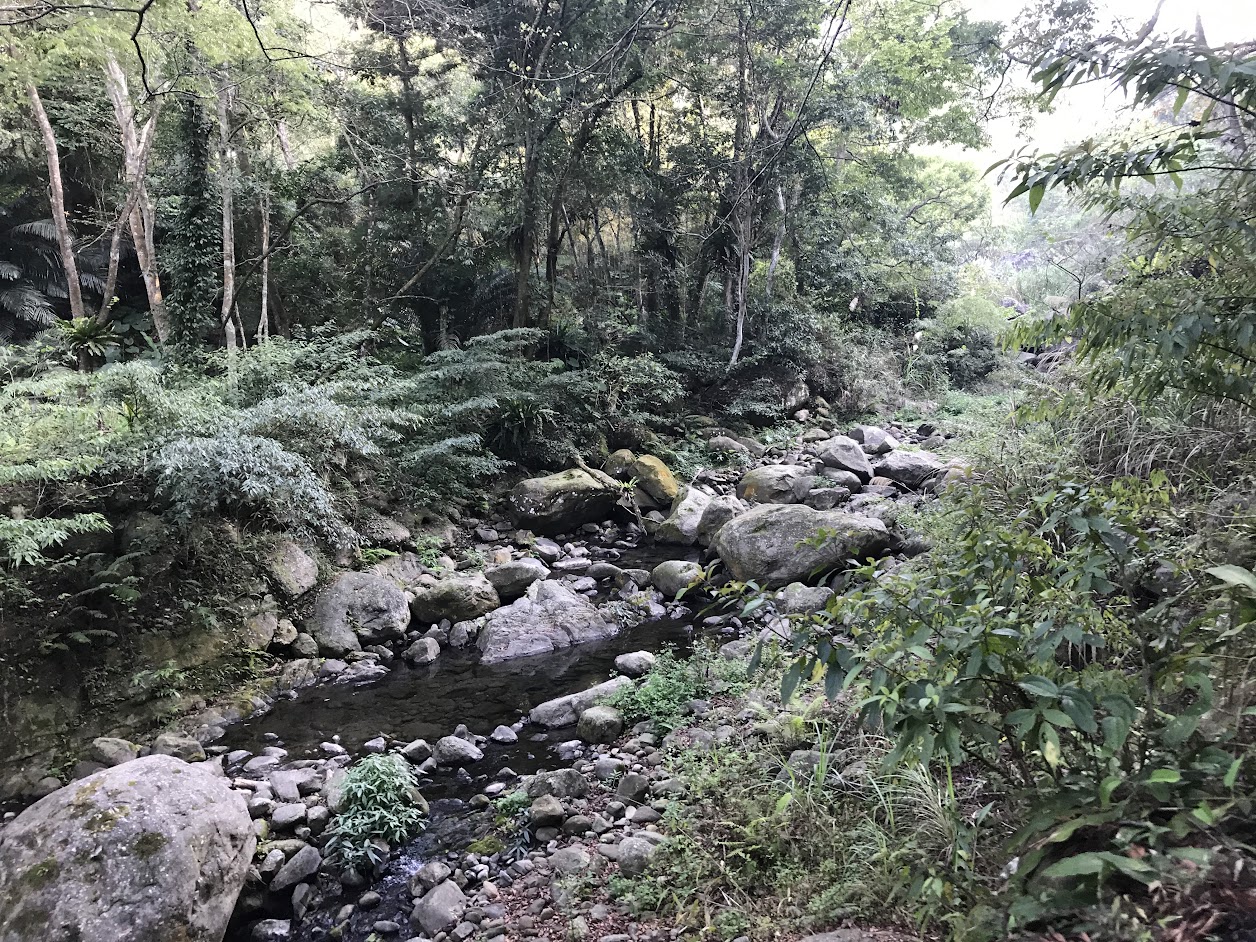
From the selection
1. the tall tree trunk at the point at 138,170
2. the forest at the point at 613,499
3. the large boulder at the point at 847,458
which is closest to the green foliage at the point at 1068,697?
the forest at the point at 613,499

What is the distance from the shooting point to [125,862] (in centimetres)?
261

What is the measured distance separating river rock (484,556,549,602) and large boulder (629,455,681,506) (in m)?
3.15

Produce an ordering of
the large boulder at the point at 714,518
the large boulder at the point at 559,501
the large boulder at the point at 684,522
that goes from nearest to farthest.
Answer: the large boulder at the point at 714,518 → the large boulder at the point at 684,522 → the large boulder at the point at 559,501

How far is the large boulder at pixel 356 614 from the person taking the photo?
561cm

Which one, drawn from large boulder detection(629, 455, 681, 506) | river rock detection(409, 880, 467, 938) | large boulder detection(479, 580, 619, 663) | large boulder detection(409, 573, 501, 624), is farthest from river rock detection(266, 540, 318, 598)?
large boulder detection(629, 455, 681, 506)

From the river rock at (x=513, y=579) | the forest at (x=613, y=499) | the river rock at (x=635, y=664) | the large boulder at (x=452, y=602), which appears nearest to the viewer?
the forest at (x=613, y=499)

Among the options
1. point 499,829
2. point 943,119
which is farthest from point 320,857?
point 943,119

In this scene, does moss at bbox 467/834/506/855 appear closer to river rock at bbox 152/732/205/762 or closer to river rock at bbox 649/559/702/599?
river rock at bbox 152/732/205/762

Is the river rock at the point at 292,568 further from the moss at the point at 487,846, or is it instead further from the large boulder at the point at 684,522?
the large boulder at the point at 684,522

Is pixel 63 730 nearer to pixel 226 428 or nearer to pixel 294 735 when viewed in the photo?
pixel 294 735

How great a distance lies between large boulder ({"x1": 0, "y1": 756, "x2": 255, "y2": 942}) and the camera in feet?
8.11

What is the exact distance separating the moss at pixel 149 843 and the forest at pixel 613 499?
0.6 inches

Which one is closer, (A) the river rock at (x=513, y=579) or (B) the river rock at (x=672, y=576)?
(B) the river rock at (x=672, y=576)

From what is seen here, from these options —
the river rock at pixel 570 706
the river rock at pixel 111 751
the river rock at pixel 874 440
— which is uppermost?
the river rock at pixel 111 751
